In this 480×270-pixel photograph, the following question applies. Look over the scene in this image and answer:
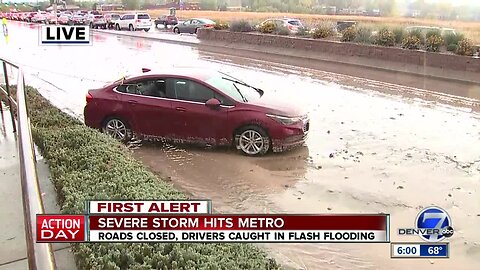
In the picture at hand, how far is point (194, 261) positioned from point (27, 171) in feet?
4.82

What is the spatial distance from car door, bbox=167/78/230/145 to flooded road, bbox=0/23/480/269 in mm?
343

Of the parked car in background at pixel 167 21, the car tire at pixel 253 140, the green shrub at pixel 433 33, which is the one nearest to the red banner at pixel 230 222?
the car tire at pixel 253 140

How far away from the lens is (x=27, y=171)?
275cm

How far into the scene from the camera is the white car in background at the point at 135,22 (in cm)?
4447

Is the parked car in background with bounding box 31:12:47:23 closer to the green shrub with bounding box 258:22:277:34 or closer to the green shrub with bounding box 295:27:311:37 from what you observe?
the green shrub with bounding box 258:22:277:34

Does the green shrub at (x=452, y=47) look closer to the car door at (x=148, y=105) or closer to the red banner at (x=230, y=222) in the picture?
the car door at (x=148, y=105)

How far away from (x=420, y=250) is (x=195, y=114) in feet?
16.4

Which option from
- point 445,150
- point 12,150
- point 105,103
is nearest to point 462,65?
point 445,150

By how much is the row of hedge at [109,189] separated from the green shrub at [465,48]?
50.4ft

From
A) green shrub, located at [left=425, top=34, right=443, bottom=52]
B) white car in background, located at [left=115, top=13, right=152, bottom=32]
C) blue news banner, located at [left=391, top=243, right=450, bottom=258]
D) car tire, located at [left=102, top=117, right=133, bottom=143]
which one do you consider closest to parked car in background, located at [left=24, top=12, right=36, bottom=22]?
white car in background, located at [left=115, top=13, right=152, bottom=32]

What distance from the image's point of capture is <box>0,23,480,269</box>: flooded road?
551 cm

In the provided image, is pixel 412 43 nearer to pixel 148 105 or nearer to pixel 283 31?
pixel 283 31

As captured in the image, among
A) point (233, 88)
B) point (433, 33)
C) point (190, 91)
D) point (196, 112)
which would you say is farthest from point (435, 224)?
point (433, 33)

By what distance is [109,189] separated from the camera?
5055 mm
